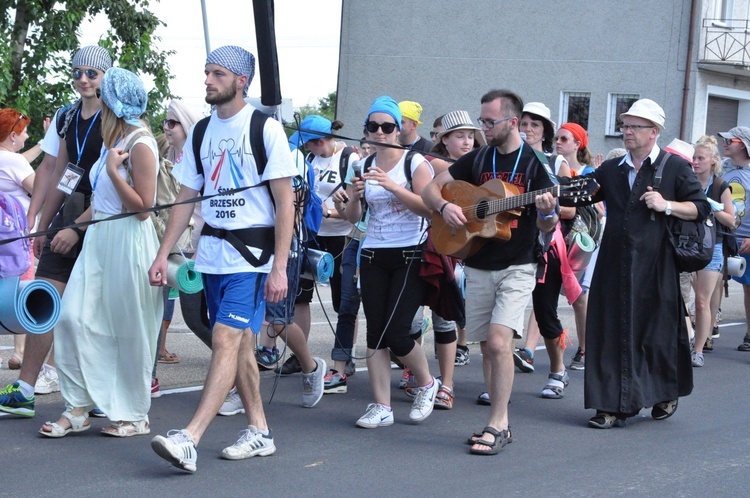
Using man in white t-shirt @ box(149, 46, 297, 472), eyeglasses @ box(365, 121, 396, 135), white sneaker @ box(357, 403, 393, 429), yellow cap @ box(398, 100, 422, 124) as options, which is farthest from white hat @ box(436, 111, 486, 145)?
man in white t-shirt @ box(149, 46, 297, 472)

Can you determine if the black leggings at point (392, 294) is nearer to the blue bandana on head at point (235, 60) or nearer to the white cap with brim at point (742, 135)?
the blue bandana on head at point (235, 60)

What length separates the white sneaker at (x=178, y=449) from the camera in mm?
5059

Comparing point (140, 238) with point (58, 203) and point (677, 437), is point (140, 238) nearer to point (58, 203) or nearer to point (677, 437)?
point (58, 203)

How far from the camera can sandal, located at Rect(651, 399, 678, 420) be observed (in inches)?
278

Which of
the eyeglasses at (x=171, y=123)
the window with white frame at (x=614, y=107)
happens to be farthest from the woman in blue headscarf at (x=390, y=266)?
the window with white frame at (x=614, y=107)

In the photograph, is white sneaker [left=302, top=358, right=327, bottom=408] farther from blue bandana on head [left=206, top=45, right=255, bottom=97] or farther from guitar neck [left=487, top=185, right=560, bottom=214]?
blue bandana on head [left=206, top=45, right=255, bottom=97]

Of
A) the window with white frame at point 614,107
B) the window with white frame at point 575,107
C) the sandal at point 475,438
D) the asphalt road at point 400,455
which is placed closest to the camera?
the asphalt road at point 400,455

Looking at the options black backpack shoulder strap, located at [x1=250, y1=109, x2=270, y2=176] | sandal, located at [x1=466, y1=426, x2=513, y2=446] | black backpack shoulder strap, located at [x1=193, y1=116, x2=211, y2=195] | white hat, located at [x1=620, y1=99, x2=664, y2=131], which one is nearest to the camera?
black backpack shoulder strap, located at [x1=250, y1=109, x2=270, y2=176]

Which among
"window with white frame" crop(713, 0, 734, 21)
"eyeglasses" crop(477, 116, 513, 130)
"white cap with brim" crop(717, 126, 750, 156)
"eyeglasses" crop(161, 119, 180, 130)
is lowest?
"eyeglasses" crop(161, 119, 180, 130)

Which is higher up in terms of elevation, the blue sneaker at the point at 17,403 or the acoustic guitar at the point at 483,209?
the acoustic guitar at the point at 483,209

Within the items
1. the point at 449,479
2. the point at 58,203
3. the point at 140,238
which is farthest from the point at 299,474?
the point at 58,203

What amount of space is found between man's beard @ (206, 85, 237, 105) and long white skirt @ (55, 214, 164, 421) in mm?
1024

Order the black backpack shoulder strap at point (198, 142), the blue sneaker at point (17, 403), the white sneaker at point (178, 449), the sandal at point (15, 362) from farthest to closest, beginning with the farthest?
the sandal at point (15, 362)
the blue sneaker at point (17, 403)
the black backpack shoulder strap at point (198, 142)
the white sneaker at point (178, 449)

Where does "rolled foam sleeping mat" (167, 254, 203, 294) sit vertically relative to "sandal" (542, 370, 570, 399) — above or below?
above
